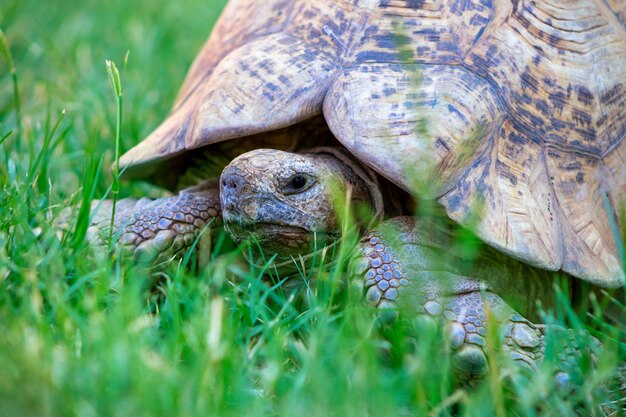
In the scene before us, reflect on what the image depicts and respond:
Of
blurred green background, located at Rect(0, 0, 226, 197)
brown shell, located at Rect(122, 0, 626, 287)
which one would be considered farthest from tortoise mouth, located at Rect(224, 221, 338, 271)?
blurred green background, located at Rect(0, 0, 226, 197)

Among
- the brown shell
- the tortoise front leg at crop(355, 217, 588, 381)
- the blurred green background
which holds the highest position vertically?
the brown shell

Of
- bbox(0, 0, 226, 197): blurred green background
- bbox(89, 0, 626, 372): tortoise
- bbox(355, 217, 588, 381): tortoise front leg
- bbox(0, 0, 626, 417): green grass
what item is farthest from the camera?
bbox(0, 0, 226, 197): blurred green background

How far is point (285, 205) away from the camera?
2.52m

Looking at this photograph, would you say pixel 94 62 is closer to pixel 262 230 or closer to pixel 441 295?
pixel 262 230

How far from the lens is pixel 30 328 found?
1894 millimetres

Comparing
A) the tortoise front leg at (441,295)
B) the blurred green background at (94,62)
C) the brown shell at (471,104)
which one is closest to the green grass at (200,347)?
the tortoise front leg at (441,295)

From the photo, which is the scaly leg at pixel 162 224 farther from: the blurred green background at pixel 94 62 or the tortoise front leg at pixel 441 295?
the tortoise front leg at pixel 441 295

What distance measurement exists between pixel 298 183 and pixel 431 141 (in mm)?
445

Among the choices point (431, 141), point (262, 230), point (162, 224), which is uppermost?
point (431, 141)

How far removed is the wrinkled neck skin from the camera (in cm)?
248

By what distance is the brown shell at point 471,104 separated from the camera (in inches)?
97.0

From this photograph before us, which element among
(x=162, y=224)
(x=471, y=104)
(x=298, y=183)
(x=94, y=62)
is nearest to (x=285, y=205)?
(x=298, y=183)

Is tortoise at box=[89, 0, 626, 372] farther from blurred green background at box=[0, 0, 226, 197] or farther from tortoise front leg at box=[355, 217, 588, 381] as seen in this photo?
blurred green background at box=[0, 0, 226, 197]

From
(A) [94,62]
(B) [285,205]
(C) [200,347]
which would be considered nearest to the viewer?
(C) [200,347]
